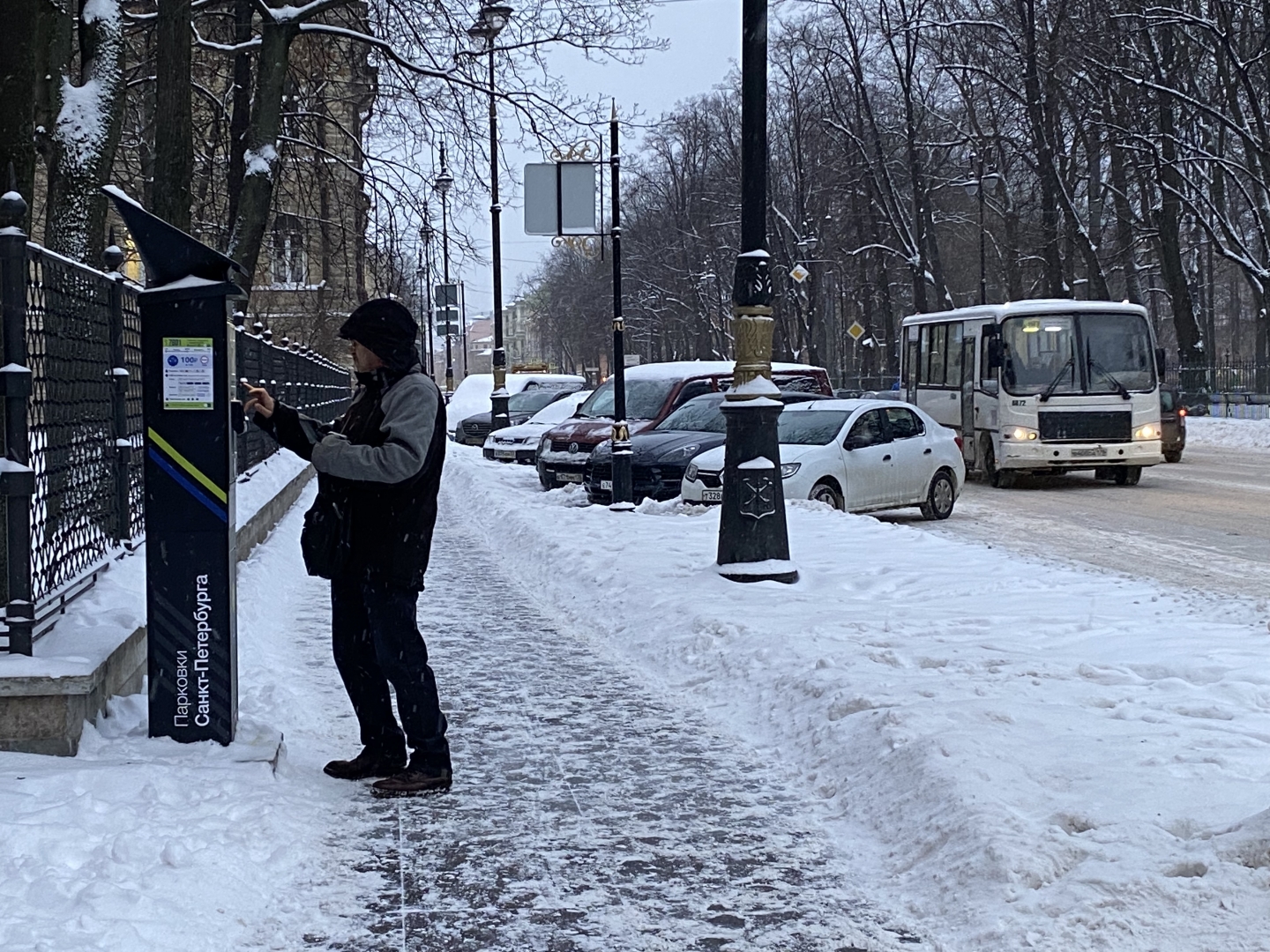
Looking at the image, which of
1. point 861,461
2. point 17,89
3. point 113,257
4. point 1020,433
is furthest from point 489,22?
point 113,257

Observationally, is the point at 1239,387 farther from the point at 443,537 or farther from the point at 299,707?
the point at 299,707

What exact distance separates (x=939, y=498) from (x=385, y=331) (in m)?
13.1

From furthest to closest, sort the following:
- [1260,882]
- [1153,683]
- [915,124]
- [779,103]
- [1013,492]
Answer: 1. [779,103]
2. [915,124]
3. [1013,492]
4. [1153,683]
5. [1260,882]

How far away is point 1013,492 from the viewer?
2166cm

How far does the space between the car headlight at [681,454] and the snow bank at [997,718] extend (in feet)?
19.9

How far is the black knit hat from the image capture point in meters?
5.63

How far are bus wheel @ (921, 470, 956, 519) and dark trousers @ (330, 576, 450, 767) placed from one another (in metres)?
12.6

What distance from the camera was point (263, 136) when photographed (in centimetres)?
1714

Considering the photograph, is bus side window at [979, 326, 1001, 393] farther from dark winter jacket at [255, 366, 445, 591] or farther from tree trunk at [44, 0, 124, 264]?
dark winter jacket at [255, 366, 445, 591]

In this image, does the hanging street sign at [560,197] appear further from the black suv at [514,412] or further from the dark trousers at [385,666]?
the black suv at [514,412]

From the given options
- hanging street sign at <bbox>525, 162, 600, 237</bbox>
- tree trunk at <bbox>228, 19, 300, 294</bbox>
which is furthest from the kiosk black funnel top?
hanging street sign at <bbox>525, 162, 600, 237</bbox>

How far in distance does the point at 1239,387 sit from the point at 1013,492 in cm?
2281

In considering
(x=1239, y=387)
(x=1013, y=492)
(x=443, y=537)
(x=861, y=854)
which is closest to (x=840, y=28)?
(x=1239, y=387)

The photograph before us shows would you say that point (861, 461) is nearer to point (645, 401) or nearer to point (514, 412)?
point (645, 401)
